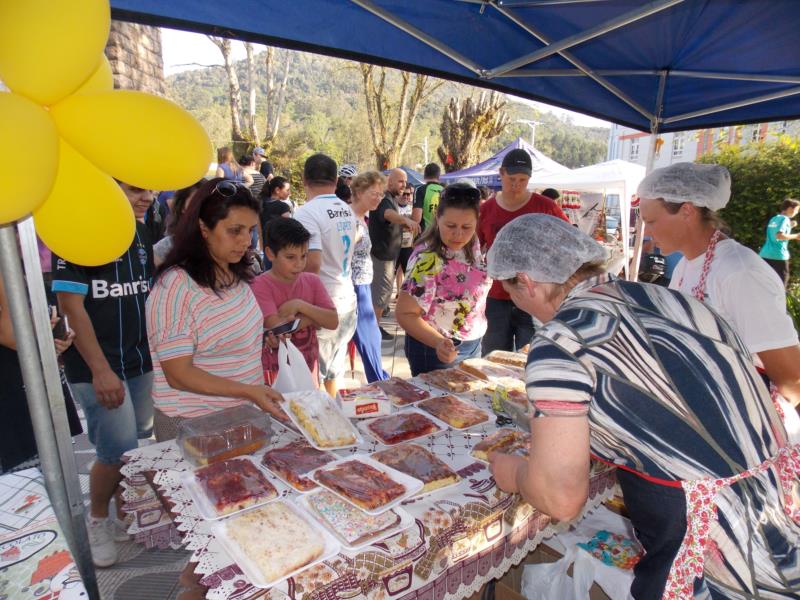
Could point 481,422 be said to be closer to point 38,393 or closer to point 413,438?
point 413,438

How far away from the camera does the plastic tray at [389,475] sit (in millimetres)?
1397

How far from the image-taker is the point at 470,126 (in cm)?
1784

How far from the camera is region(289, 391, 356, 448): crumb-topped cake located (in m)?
1.76

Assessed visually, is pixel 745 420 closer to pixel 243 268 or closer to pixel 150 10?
pixel 243 268

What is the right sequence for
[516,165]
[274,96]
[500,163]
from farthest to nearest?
[274,96], [500,163], [516,165]

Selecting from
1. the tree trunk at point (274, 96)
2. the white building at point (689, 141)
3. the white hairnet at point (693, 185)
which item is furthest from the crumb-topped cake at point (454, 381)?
the tree trunk at point (274, 96)

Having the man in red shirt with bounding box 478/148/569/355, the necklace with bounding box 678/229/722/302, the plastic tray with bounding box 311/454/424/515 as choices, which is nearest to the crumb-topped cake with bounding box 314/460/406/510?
the plastic tray with bounding box 311/454/424/515

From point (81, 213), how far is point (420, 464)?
126 cm

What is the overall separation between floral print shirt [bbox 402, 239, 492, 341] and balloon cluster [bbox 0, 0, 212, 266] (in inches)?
60.0

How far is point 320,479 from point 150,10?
234 centimetres

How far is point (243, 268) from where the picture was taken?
6.93 ft

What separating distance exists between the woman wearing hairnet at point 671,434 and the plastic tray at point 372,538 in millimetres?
353

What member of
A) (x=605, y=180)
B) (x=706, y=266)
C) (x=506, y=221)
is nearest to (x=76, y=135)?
(x=706, y=266)

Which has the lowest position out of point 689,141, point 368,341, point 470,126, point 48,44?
point 368,341
